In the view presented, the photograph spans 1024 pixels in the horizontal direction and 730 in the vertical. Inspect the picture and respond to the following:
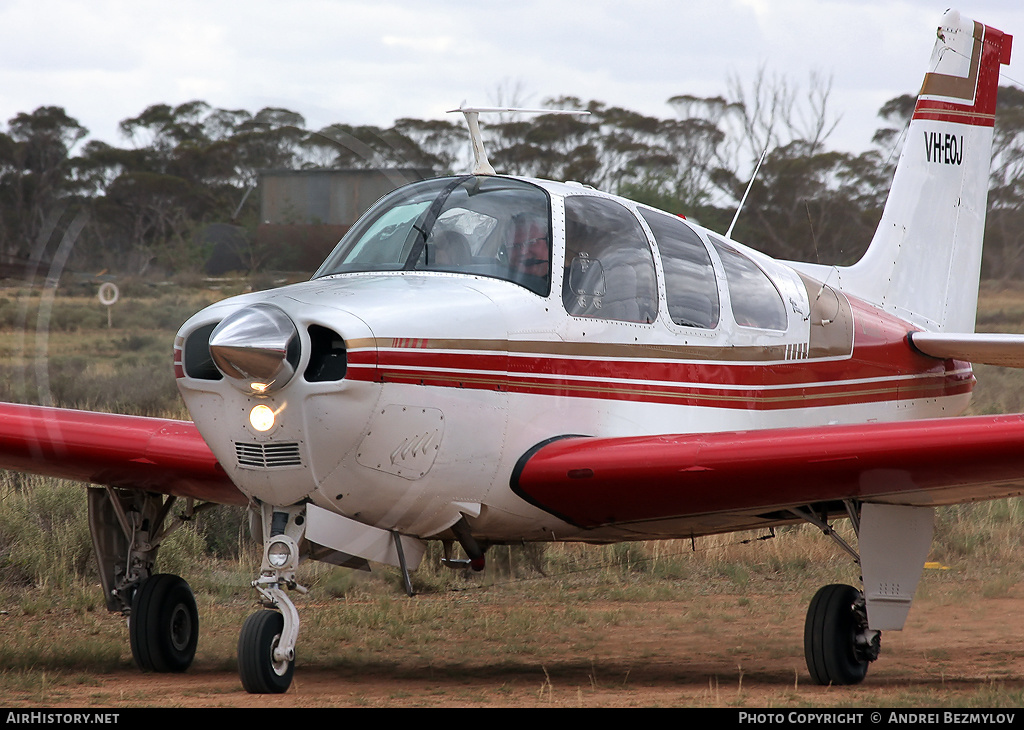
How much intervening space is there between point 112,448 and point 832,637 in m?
4.74

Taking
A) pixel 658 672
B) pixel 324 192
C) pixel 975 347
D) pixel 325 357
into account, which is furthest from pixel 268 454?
pixel 975 347

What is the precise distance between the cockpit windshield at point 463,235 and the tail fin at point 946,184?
456 centimetres

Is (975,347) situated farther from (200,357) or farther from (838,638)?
(200,357)

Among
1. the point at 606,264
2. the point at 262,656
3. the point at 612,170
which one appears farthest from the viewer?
the point at 612,170

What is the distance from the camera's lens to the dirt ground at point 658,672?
258 inches

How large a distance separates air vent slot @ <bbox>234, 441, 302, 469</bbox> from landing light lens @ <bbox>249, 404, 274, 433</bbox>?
0.11m

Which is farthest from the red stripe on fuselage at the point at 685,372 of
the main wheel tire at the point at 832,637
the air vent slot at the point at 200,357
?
the main wheel tire at the point at 832,637

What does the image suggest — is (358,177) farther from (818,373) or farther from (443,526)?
(818,373)

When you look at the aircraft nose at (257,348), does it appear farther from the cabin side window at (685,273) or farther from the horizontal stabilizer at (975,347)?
the horizontal stabilizer at (975,347)

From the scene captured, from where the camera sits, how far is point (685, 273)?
7449 mm

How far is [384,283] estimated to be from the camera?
6.24m

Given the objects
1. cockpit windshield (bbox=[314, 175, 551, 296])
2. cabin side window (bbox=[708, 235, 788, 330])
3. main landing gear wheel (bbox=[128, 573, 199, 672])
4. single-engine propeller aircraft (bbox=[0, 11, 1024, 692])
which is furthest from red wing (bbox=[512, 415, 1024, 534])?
main landing gear wheel (bbox=[128, 573, 199, 672])

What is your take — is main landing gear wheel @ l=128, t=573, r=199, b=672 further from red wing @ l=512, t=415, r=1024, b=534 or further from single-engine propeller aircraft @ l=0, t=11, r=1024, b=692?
red wing @ l=512, t=415, r=1024, b=534

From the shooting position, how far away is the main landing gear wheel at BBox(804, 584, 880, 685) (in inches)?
290
